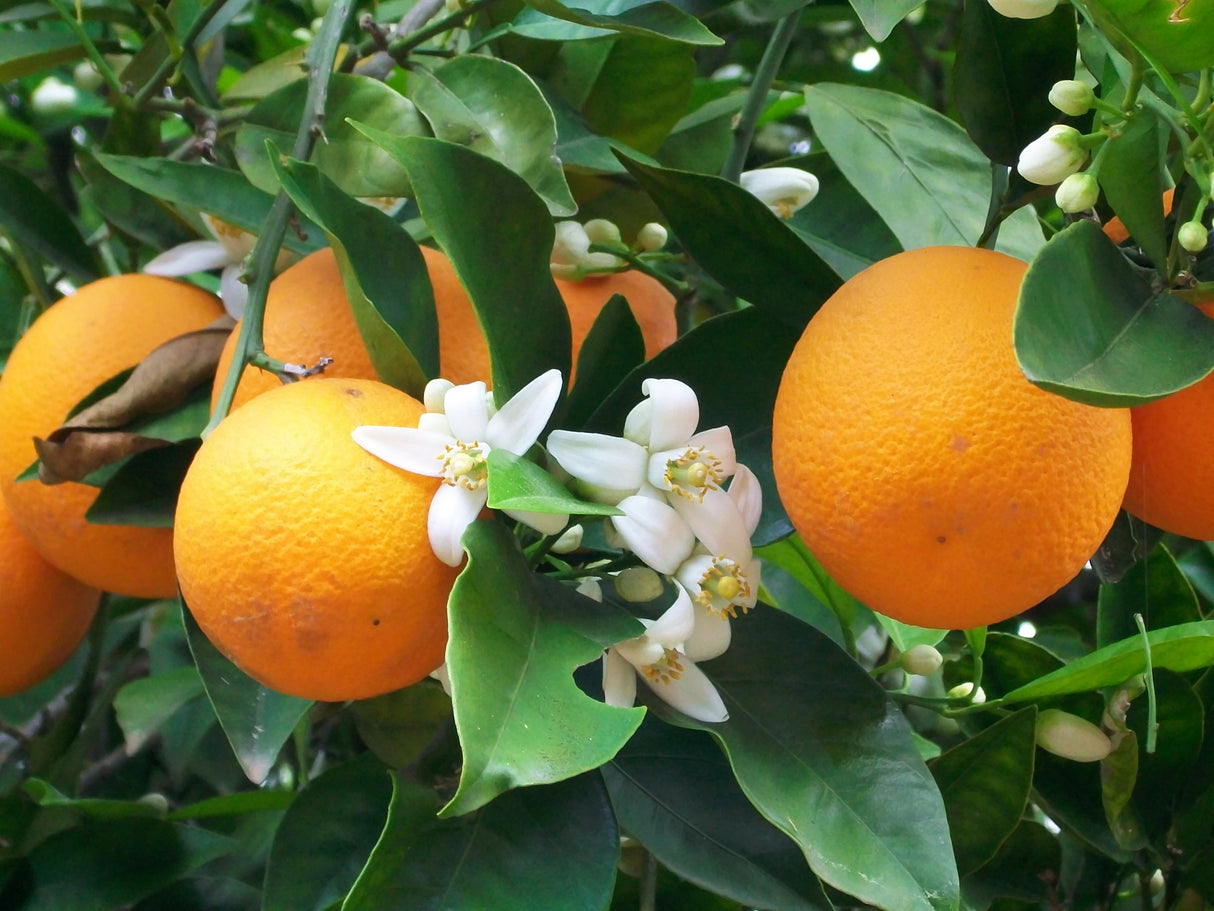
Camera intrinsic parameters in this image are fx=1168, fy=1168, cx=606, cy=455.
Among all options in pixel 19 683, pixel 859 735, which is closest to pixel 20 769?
pixel 19 683

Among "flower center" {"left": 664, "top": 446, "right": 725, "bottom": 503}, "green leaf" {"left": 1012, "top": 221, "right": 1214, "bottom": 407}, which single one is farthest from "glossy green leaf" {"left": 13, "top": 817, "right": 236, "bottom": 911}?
"green leaf" {"left": 1012, "top": 221, "right": 1214, "bottom": 407}

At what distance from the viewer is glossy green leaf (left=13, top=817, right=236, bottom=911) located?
3.04 ft

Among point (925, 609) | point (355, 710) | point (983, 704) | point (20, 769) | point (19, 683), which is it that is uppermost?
point (925, 609)

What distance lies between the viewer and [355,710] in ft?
3.60

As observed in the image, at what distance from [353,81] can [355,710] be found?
0.58 meters

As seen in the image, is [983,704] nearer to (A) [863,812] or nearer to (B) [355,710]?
(A) [863,812]

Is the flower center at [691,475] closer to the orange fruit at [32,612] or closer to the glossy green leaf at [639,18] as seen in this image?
the glossy green leaf at [639,18]

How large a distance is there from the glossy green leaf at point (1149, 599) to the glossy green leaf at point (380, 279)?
527 millimetres

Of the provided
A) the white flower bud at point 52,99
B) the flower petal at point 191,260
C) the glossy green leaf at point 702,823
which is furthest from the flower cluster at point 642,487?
the white flower bud at point 52,99

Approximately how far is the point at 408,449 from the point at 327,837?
355 mm

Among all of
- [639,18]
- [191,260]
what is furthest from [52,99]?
[639,18]

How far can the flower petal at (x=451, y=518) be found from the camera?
0.61 m

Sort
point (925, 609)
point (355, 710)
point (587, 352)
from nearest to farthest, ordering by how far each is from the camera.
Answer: point (925, 609)
point (587, 352)
point (355, 710)

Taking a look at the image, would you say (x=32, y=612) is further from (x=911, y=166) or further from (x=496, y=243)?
(x=911, y=166)
